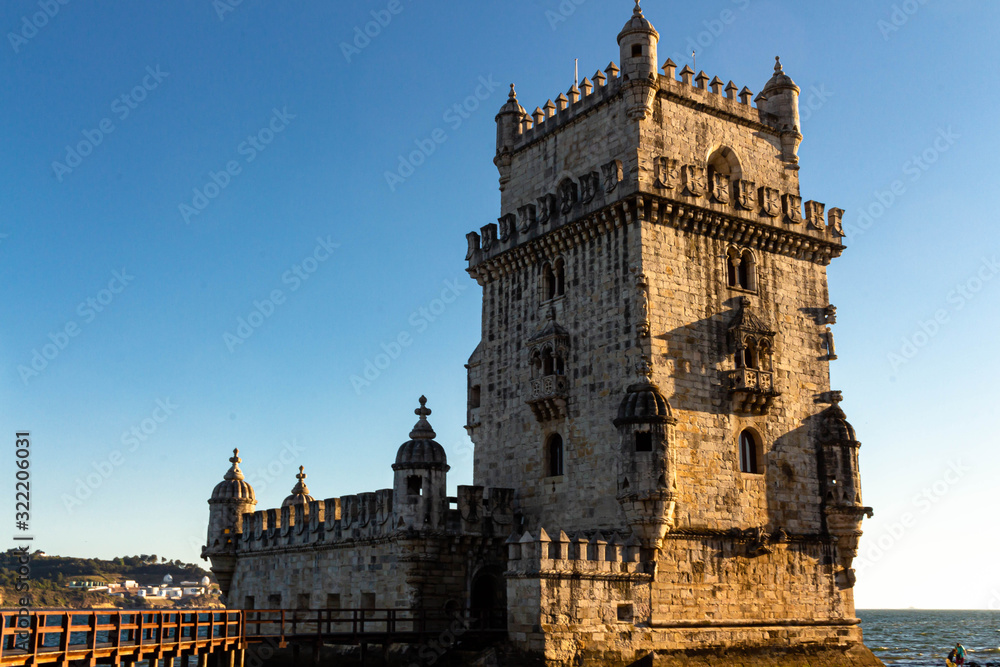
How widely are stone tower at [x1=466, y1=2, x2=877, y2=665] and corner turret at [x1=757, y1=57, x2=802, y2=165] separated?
0.08 m

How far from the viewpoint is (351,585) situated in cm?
3628

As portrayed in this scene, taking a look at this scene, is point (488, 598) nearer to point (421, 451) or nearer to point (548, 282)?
point (421, 451)

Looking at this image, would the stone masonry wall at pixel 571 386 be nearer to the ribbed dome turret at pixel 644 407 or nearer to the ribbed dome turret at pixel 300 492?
the ribbed dome turret at pixel 644 407

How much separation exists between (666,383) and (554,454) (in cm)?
523

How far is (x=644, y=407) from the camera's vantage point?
3006cm

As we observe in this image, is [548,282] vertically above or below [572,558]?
above

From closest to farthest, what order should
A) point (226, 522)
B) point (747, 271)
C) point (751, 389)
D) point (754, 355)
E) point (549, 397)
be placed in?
point (751, 389), point (754, 355), point (549, 397), point (747, 271), point (226, 522)

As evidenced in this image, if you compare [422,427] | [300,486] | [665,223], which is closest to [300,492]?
[300,486]

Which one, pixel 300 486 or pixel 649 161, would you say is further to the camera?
pixel 300 486

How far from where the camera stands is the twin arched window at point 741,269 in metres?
34.8

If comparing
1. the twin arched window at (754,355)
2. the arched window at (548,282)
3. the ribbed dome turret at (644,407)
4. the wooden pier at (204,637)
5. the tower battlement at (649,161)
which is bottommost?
Answer: the wooden pier at (204,637)

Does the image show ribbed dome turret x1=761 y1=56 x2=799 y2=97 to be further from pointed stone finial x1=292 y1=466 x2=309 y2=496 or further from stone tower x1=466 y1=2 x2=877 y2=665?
pointed stone finial x1=292 y1=466 x2=309 y2=496

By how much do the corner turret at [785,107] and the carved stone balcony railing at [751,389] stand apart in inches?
389

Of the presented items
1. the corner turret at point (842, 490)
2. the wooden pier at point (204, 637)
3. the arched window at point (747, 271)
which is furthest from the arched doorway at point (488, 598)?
the arched window at point (747, 271)
